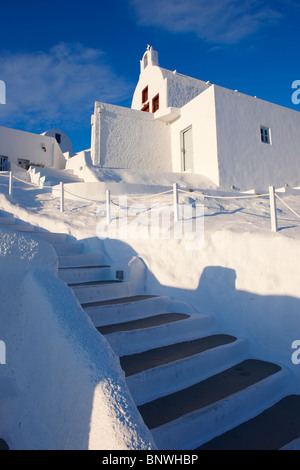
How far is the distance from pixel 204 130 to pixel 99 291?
11.9 m

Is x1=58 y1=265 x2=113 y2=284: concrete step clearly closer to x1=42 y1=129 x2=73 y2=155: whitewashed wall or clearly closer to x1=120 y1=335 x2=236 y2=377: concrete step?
x1=120 y1=335 x2=236 y2=377: concrete step

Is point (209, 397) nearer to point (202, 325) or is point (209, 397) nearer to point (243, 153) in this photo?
point (202, 325)

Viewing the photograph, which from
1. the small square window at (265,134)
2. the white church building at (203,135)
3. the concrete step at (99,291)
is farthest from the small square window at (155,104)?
the concrete step at (99,291)

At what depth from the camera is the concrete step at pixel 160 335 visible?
3.15 meters

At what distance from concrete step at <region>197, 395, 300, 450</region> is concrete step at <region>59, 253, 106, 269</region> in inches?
140

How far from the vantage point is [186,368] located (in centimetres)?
295

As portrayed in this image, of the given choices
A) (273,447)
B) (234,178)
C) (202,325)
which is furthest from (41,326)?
(234,178)

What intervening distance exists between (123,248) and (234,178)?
1007cm

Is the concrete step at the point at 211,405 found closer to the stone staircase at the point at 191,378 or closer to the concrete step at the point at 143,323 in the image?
the stone staircase at the point at 191,378

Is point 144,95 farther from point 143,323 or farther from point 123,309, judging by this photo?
point 143,323

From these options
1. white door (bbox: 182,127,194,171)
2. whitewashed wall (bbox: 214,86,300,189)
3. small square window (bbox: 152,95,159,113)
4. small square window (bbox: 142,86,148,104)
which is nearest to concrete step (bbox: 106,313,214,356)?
whitewashed wall (bbox: 214,86,300,189)

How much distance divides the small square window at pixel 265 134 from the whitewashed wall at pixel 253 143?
0.19 meters

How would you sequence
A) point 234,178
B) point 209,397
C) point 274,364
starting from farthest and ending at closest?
point 234,178 < point 274,364 < point 209,397

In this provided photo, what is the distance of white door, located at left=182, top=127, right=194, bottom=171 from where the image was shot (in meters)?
15.3
